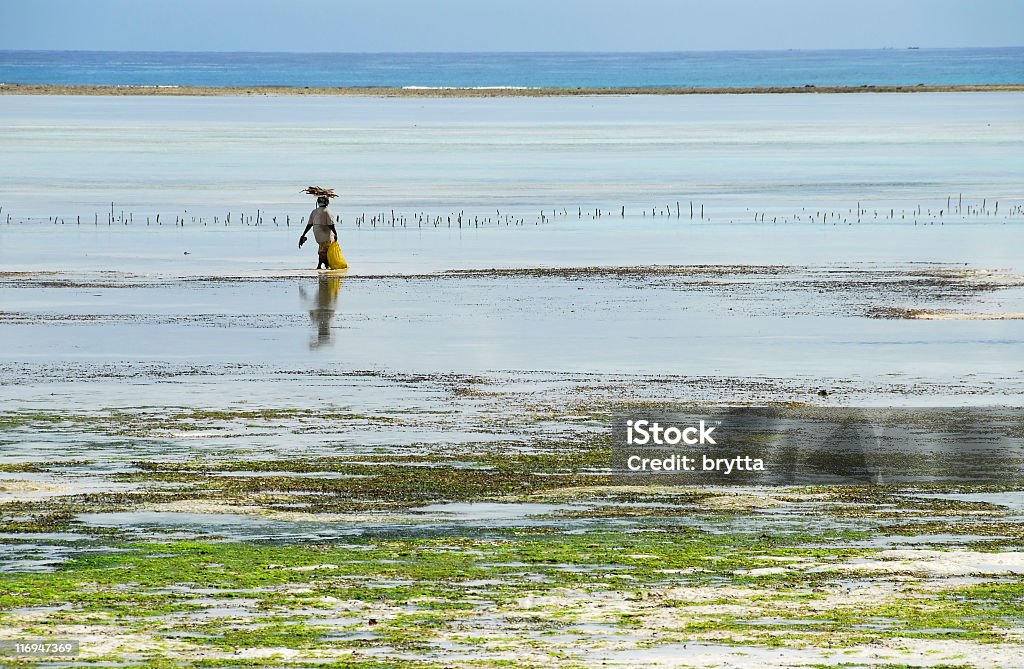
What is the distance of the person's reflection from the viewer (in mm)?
25531

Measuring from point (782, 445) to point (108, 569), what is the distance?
23.0ft

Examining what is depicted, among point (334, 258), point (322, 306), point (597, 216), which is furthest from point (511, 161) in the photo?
point (322, 306)

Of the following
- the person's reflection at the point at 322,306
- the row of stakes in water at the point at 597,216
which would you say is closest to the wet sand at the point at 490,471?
the person's reflection at the point at 322,306

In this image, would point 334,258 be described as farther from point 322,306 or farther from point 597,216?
point 597,216

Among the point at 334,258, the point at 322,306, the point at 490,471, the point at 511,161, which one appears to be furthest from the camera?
the point at 511,161

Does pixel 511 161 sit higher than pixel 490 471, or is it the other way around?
pixel 511 161

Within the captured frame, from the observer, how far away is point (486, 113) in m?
144

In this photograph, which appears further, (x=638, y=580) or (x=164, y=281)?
(x=164, y=281)

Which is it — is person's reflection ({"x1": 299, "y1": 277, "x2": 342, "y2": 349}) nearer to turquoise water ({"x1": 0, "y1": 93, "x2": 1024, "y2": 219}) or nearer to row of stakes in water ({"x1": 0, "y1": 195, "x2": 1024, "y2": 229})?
row of stakes in water ({"x1": 0, "y1": 195, "x2": 1024, "y2": 229})

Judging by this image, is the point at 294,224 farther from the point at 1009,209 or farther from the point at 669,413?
the point at 669,413

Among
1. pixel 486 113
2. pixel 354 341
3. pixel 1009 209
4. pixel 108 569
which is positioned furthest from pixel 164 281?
pixel 486 113

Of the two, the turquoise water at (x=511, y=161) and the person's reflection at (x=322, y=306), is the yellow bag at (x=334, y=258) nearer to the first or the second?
the person's reflection at (x=322, y=306)

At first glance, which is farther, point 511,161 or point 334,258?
point 511,161

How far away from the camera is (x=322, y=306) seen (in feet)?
97.1
